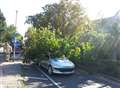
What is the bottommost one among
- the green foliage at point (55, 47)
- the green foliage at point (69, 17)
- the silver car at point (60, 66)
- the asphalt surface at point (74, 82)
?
the asphalt surface at point (74, 82)

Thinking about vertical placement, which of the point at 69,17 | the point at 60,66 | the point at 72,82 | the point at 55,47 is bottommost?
the point at 72,82

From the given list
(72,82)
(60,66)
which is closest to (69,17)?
(60,66)

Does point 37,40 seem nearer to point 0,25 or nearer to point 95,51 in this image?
point 95,51

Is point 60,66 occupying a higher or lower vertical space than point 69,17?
lower

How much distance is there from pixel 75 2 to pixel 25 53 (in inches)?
445

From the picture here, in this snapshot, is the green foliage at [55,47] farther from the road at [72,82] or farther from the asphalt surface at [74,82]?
the asphalt surface at [74,82]

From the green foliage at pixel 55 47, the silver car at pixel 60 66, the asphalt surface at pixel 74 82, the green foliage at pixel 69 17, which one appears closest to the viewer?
the asphalt surface at pixel 74 82

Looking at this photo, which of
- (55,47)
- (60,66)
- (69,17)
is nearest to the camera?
(60,66)

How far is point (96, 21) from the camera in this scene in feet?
132

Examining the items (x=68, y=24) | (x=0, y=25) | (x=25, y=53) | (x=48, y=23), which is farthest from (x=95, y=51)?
(x=0, y=25)

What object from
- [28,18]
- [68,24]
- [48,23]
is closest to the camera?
[68,24]

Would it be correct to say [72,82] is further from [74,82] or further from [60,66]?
[60,66]

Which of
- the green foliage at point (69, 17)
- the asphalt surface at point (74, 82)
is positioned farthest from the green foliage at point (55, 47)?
the green foliage at point (69, 17)

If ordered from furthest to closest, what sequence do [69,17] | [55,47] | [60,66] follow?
1. [69,17]
2. [55,47]
3. [60,66]
